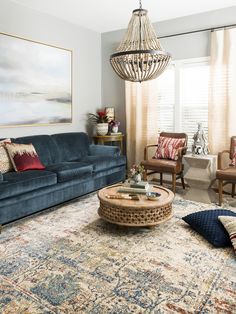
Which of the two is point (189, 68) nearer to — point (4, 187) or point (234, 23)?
point (234, 23)

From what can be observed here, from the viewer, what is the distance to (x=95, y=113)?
219 inches

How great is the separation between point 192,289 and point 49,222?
5.81 ft

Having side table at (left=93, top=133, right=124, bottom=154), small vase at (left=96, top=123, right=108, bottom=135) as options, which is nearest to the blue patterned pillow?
side table at (left=93, top=133, right=124, bottom=154)

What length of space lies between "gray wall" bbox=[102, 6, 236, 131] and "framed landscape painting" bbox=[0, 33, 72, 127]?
0.94 metres

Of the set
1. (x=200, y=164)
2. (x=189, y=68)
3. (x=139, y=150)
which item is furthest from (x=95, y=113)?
(x=200, y=164)

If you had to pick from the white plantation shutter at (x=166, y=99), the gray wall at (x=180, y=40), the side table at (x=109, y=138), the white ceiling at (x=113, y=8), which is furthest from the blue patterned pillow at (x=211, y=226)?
the white ceiling at (x=113, y=8)

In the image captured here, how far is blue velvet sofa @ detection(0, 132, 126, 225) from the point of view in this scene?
3.03 meters

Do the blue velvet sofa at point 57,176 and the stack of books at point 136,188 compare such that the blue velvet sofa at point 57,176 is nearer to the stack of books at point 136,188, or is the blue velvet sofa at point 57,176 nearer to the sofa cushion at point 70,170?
the sofa cushion at point 70,170

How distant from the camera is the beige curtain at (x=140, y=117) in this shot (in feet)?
16.3

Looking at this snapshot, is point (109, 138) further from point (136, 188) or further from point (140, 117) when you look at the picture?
point (136, 188)

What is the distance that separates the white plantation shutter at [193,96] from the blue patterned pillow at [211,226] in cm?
189

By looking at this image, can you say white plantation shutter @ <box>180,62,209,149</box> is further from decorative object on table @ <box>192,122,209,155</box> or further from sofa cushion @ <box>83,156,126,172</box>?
sofa cushion @ <box>83,156,126,172</box>

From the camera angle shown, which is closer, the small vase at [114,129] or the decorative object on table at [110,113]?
the small vase at [114,129]

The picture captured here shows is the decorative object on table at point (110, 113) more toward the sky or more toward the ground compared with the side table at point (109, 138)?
more toward the sky
